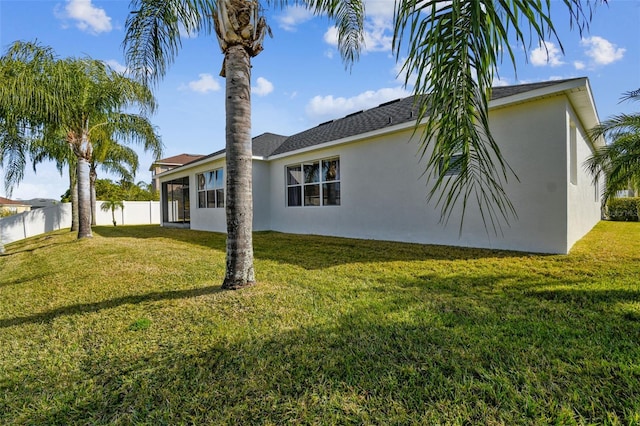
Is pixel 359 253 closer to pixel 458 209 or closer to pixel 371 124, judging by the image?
pixel 458 209

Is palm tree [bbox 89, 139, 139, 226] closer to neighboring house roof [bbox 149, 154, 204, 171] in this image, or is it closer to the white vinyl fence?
the white vinyl fence

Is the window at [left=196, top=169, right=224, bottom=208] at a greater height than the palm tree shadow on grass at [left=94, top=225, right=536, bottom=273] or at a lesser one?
greater

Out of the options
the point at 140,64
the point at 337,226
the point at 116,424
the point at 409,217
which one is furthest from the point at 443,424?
the point at 337,226

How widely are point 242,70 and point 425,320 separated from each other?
12.9 ft

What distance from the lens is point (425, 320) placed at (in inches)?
132

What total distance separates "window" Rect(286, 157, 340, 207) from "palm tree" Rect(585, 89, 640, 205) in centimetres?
726

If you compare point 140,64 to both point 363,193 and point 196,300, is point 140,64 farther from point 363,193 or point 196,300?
point 363,193

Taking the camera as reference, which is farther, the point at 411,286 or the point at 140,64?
the point at 140,64

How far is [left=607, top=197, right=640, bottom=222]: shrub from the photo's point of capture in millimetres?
16047

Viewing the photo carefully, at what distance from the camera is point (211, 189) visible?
1575 cm

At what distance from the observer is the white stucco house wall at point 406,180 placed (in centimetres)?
671

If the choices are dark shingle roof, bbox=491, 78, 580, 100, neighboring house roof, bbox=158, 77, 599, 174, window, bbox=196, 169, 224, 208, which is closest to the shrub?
neighboring house roof, bbox=158, 77, 599, 174

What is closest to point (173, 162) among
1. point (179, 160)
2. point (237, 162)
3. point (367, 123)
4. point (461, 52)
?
point (179, 160)

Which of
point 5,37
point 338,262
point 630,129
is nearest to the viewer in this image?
point 338,262
